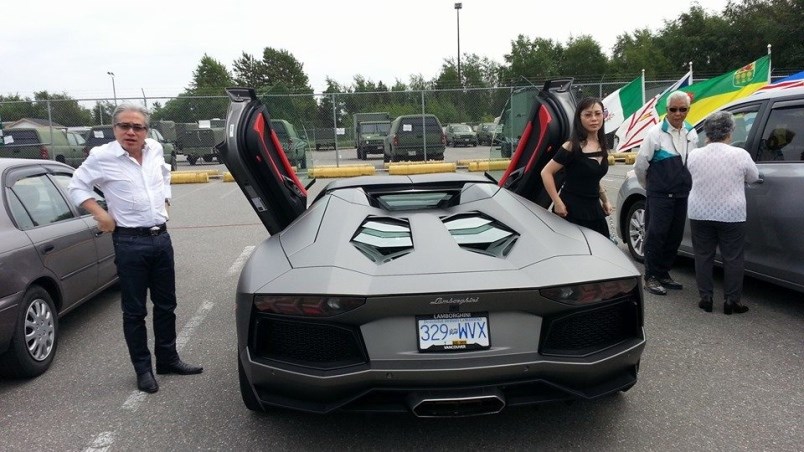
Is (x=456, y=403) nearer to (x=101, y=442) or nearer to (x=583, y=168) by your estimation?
(x=101, y=442)

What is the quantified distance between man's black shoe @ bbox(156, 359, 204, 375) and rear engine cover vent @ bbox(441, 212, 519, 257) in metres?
1.90

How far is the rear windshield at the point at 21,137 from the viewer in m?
17.5

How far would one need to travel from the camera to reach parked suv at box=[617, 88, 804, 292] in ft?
13.6

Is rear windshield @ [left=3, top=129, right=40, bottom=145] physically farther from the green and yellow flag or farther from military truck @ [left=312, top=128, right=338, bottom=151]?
the green and yellow flag

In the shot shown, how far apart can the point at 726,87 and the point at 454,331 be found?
12200mm

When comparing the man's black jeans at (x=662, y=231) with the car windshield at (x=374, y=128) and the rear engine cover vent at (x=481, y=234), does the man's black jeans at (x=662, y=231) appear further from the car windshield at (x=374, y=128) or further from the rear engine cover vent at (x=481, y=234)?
the car windshield at (x=374, y=128)

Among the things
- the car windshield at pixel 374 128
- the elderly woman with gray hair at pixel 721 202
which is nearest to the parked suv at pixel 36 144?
the car windshield at pixel 374 128

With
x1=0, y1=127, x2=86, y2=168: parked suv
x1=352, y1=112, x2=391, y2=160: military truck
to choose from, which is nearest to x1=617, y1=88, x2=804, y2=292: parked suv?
x1=352, y1=112, x2=391, y2=160: military truck

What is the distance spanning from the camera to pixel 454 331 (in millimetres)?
2314

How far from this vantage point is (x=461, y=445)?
2.63m

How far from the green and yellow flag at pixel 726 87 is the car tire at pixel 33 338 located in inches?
449

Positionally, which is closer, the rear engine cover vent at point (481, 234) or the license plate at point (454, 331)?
the license plate at point (454, 331)

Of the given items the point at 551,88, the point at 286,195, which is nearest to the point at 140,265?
the point at 286,195

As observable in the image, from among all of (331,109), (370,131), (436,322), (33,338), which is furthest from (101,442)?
(370,131)
